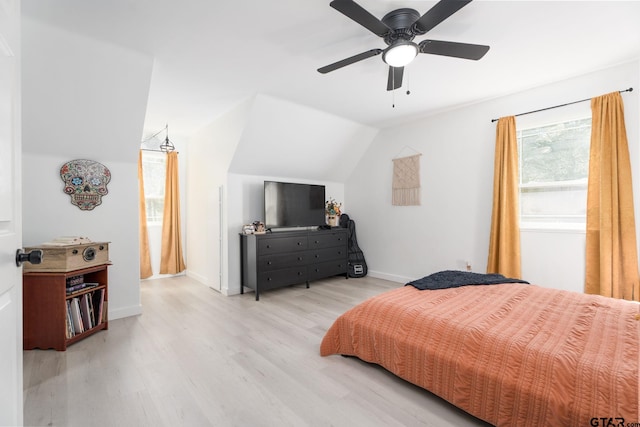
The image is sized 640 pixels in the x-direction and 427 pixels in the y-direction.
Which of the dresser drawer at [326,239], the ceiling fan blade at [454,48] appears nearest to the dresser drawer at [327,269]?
the dresser drawer at [326,239]

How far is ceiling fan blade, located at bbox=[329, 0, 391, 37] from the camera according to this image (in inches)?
62.3

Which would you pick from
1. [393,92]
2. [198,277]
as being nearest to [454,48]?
[393,92]

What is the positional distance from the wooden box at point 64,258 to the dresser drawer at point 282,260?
1742mm

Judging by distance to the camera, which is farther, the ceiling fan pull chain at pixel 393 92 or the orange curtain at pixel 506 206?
the orange curtain at pixel 506 206

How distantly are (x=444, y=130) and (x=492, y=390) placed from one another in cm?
342

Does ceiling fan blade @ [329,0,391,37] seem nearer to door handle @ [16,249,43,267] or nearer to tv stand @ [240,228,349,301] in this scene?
door handle @ [16,249,43,267]

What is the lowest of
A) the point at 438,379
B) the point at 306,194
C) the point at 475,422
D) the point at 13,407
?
the point at 475,422

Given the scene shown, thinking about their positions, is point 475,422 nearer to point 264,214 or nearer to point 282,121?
point 264,214

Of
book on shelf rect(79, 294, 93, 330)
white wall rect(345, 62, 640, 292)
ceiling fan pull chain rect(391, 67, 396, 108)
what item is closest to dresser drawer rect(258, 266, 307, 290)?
white wall rect(345, 62, 640, 292)

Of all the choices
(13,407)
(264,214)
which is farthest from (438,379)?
(264,214)

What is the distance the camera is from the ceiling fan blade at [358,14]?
1582mm

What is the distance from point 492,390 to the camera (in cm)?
146

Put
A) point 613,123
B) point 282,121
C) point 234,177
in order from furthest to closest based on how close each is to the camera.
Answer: point 234,177
point 282,121
point 613,123

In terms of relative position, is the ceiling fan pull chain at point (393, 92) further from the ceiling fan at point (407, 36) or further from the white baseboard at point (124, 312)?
the white baseboard at point (124, 312)
